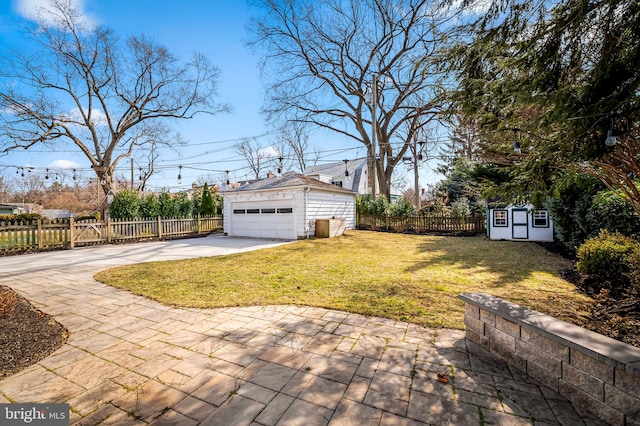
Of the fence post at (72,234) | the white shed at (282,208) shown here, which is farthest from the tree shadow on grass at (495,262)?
the fence post at (72,234)

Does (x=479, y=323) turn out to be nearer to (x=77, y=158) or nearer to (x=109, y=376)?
(x=109, y=376)

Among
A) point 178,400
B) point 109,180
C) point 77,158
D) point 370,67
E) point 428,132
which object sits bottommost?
point 178,400

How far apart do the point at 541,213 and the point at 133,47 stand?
80.6ft

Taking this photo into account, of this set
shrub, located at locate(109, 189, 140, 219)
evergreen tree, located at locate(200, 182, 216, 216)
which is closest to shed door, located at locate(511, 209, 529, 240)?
evergreen tree, located at locate(200, 182, 216, 216)

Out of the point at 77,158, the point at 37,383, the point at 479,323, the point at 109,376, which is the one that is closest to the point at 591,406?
the point at 479,323

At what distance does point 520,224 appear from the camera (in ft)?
39.2

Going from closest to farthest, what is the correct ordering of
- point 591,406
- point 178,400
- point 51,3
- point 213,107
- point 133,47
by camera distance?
1. point 591,406
2. point 178,400
3. point 51,3
4. point 133,47
5. point 213,107

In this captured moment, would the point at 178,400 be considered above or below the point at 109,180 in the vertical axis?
below

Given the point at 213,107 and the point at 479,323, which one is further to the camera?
the point at 213,107

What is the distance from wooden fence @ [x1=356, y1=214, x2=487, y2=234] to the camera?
14.5 m

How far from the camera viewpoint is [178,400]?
6.48 ft

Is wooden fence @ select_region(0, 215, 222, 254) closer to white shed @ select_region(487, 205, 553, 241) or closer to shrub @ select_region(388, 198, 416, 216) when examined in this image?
shrub @ select_region(388, 198, 416, 216)

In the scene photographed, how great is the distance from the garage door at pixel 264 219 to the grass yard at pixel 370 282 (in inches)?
170

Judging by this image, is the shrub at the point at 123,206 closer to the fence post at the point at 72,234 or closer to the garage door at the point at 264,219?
the fence post at the point at 72,234
